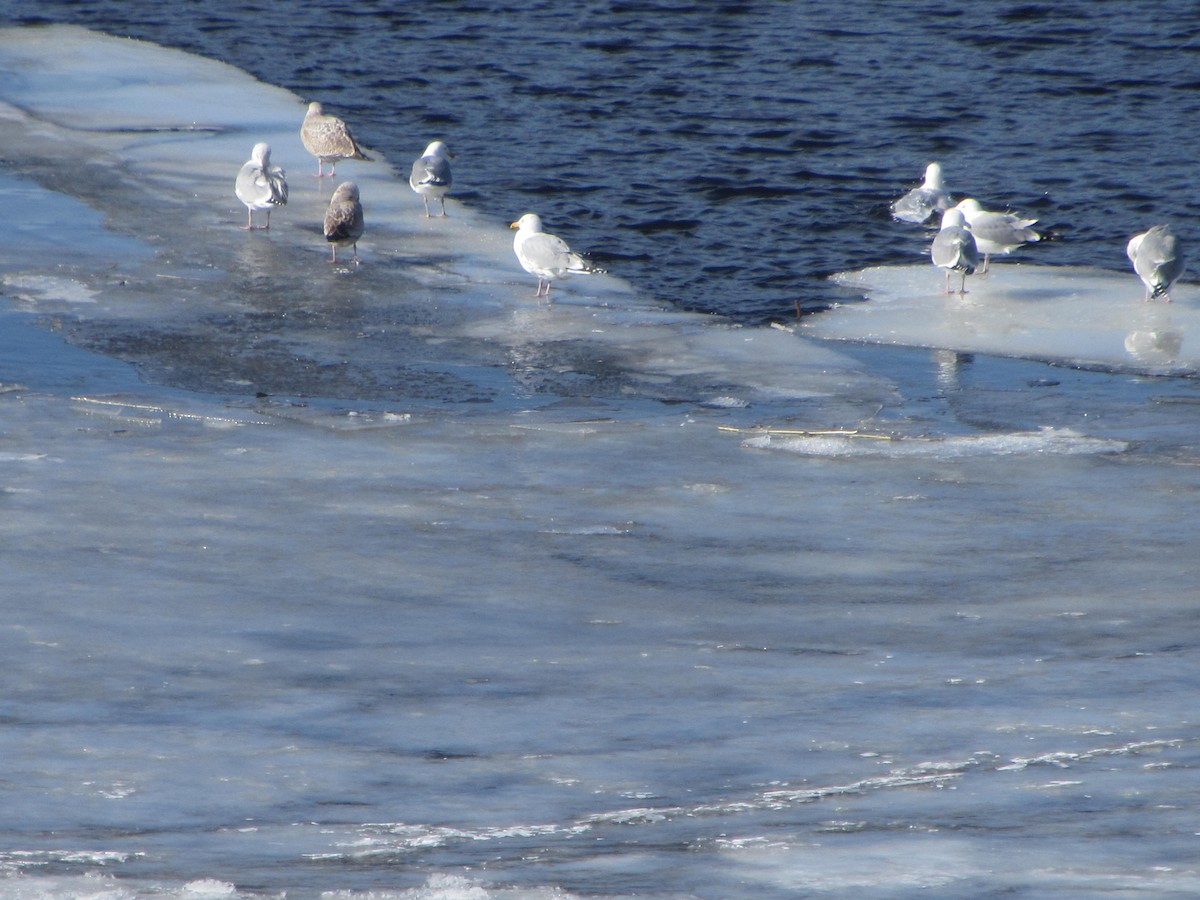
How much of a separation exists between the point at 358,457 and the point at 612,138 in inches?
340

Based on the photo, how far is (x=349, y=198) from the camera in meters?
10.3

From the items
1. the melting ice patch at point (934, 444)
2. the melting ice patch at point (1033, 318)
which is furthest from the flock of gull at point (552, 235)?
the melting ice patch at point (934, 444)

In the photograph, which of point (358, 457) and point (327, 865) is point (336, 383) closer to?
point (358, 457)

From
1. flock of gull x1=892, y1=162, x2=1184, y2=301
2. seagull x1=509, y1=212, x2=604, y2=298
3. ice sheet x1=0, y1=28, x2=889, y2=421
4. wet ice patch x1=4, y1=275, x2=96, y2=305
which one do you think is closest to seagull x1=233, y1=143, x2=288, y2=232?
ice sheet x1=0, y1=28, x2=889, y2=421

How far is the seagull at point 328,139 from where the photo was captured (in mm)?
12273

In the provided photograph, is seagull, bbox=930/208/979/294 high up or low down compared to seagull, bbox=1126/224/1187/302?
up

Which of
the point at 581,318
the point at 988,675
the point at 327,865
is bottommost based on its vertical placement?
the point at 327,865

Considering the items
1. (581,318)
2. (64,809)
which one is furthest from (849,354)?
(64,809)

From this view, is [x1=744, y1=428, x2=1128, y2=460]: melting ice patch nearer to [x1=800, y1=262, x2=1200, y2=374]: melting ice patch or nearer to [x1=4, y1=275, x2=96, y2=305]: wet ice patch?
[x1=800, y1=262, x2=1200, y2=374]: melting ice patch

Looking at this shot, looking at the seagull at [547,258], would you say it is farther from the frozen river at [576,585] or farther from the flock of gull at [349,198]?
the frozen river at [576,585]

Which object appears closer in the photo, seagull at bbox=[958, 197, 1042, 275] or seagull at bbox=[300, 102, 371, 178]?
seagull at bbox=[958, 197, 1042, 275]

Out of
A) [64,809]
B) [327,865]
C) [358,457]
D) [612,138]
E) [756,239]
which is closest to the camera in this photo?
[327,865]

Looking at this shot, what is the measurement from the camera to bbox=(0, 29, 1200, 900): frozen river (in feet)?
11.9

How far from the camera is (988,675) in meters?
4.73
